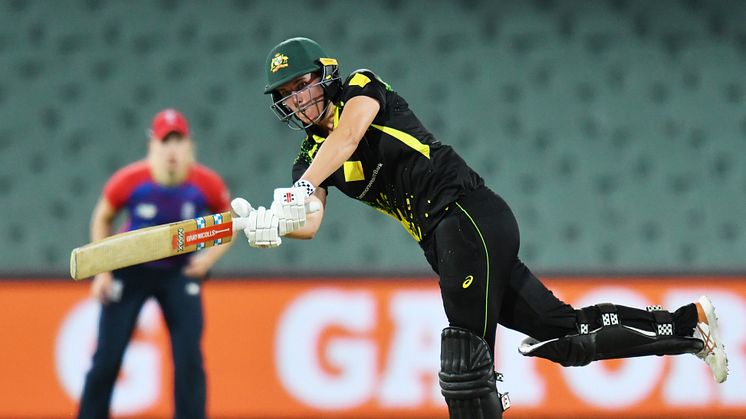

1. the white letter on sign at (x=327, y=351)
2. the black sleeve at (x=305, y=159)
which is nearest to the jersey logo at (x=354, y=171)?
the black sleeve at (x=305, y=159)

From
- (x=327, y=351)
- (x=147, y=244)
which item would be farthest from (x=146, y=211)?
(x=147, y=244)

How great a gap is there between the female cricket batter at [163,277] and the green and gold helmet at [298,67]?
161cm

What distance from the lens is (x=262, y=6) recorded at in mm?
6492

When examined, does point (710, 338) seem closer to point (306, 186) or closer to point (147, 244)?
point (306, 186)

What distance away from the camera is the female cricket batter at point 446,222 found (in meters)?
3.21

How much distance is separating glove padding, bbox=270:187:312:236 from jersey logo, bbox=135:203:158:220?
72.7 inches

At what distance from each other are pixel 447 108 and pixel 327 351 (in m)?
1.85

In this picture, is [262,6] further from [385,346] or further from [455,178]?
[455,178]

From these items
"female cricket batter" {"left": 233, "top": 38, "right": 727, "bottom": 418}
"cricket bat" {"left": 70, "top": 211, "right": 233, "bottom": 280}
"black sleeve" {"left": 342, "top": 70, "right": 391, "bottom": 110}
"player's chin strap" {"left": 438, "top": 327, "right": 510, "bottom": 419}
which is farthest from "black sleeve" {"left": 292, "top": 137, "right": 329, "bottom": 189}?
"player's chin strap" {"left": 438, "top": 327, "right": 510, "bottom": 419}

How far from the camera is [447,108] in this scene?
6.51 metres

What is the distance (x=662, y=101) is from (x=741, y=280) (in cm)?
150

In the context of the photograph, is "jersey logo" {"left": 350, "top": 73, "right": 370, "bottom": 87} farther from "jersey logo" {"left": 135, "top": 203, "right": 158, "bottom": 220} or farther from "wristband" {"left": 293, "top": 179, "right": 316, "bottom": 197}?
"jersey logo" {"left": 135, "top": 203, "right": 158, "bottom": 220}

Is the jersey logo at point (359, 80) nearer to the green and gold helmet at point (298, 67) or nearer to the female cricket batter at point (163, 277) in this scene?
the green and gold helmet at point (298, 67)

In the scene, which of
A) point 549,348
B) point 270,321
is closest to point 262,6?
point 270,321
